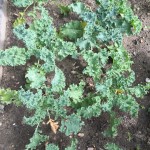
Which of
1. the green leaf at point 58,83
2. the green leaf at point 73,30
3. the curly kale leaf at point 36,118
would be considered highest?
the green leaf at point 73,30

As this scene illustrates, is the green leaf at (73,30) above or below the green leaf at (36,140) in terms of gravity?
above

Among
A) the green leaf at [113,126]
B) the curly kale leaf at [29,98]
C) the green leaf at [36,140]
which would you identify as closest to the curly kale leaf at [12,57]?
the curly kale leaf at [29,98]

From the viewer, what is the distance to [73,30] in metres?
3.54

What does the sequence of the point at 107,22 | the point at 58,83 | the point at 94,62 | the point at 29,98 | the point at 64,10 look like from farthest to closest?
the point at 64,10 → the point at 107,22 → the point at 94,62 → the point at 58,83 → the point at 29,98

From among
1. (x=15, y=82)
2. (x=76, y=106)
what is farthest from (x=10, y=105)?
(x=76, y=106)

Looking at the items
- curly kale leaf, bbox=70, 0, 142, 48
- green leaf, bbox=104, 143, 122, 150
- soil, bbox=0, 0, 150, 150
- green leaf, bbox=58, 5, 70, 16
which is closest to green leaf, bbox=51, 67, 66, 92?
soil, bbox=0, 0, 150, 150

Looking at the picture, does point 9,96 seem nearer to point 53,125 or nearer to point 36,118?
point 36,118

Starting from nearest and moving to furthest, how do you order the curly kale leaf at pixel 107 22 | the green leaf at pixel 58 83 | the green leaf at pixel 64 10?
the green leaf at pixel 58 83 < the curly kale leaf at pixel 107 22 < the green leaf at pixel 64 10

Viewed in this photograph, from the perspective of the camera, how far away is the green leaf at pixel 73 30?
353 centimetres

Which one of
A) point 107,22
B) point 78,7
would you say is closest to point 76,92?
point 107,22

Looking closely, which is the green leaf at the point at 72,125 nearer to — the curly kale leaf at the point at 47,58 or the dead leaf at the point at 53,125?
the dead leaf at the point at 53,125

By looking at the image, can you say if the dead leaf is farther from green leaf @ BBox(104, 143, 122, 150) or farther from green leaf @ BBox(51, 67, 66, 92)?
green leaf @ BBox(104, 143, 122, 150)

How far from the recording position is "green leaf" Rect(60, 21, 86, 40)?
3.53m

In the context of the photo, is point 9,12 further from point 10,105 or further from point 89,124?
point 89,124
